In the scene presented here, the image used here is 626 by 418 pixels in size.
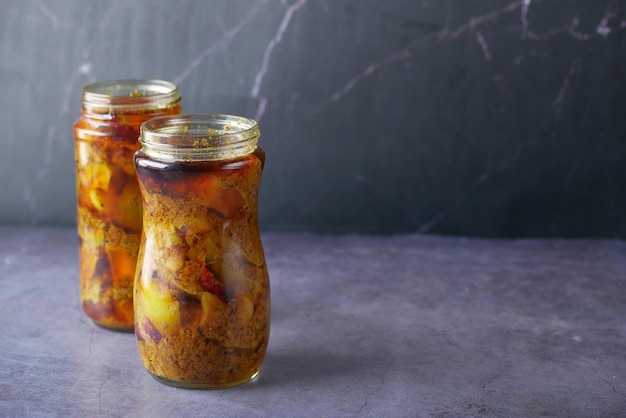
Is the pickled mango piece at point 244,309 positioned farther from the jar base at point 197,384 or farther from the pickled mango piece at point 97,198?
the pickled mango piece at point 97,198

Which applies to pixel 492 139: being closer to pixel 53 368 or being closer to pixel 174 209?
pixel 174 209

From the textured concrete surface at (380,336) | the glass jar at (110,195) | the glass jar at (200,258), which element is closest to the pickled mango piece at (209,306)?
the glass jar at (200,258)

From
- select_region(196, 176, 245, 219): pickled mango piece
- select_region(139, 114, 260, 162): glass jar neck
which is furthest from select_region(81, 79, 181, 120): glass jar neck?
select_region(196, 176, 245, 219): pickled mango piece

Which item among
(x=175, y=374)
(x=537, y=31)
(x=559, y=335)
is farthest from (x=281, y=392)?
(x=537, y=31)

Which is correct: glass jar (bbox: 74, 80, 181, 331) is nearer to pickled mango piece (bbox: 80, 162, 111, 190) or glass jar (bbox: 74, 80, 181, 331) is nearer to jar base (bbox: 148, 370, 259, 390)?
pickled mango piece (bbox: 80, 162, 111, 190)

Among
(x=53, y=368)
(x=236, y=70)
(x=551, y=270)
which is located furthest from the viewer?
(x=236, y=70)

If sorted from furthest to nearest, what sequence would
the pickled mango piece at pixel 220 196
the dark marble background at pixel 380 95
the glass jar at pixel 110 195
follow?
1. the dark marble background at pixel 380 95
2. the glass jar at pixel 110 195
3. the pickled mango piece at pixel 220 196
